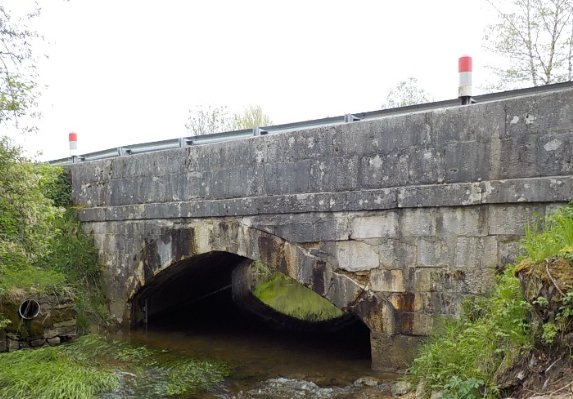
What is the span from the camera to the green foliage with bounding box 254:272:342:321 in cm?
936

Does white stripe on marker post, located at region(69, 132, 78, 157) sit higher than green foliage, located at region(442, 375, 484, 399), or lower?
higher

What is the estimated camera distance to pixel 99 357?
6.15 metres

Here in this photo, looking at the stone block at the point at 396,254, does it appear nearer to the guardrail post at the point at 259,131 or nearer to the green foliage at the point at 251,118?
the guardrail post at the point at 259,131

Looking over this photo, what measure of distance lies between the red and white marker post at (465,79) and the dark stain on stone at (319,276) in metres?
2.16

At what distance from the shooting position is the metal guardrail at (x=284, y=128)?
184 inches

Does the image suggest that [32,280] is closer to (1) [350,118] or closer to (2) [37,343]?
(2) [37,343]

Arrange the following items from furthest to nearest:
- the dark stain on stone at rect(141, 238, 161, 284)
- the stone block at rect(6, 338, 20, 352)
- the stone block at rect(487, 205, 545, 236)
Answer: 1. the dark stain on stone at rect(141, 238, 161, 284)
2. the stone block at rect(6, 338, 20, 352)
3. the stone block at rect(487, 205, 545, 236)

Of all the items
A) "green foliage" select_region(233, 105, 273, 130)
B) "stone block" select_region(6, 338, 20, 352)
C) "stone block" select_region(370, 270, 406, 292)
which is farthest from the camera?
"green foliage" select_region(233, 105, 273, 130)

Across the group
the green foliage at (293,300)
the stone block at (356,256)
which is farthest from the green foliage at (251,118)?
the stone block at (356,256)

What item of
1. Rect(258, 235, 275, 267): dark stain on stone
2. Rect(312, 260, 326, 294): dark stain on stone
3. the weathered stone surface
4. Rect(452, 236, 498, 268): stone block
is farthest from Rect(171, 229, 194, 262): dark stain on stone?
Rect(452, 236, 498, 268): stone block

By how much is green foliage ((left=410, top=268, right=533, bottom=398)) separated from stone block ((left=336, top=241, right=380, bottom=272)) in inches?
36.6

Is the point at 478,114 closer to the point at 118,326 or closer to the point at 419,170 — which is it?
the point at 419,170

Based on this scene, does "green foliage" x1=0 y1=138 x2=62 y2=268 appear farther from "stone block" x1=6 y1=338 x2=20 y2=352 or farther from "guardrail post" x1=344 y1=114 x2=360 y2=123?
"guardrail post" x1=344 y1=114 x2=360 y2=123

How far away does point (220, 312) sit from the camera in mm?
9547
